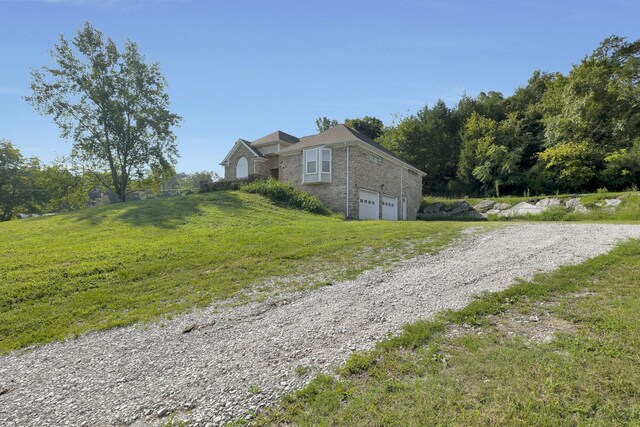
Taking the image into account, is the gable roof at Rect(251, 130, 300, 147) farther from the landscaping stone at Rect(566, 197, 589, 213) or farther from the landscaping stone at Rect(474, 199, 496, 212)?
the landscaping stone at Rect(566, 197, 589, 213)

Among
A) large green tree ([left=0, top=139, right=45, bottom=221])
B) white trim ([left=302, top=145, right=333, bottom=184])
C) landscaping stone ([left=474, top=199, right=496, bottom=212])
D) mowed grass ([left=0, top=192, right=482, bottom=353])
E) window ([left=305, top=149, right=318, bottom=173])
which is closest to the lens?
mowed grass ([left=0, top=192, right=482, bottom=353])

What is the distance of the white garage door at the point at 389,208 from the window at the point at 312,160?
18.2 ft

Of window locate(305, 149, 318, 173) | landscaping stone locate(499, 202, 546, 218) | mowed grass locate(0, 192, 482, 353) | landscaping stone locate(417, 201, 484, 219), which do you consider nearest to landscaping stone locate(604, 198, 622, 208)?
landscaping stone locate(499, 202, 546, 218)

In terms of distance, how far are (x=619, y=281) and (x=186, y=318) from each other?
7.55 m

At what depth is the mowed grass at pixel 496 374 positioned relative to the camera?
2.83m

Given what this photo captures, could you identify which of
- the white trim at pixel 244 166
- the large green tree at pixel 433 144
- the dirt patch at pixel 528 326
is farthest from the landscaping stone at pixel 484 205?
the dirt patch at pixel 528 326

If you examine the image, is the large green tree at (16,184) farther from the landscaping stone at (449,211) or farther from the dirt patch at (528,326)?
the dirt patch at (528,326)

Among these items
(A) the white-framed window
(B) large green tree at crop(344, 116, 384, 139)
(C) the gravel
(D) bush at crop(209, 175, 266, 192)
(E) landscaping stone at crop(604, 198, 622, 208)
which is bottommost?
(C) the gravel

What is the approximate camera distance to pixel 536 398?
2918 millimetres

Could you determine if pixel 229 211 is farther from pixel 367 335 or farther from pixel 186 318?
pixel 367 335

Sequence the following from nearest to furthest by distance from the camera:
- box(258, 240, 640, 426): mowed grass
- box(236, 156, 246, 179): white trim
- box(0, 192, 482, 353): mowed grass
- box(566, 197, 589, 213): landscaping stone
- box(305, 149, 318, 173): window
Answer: box(258, 240, 640, 426): mowed grass → box(0, 192, 482, 353): mowed grass → box(566, 197, 589, 213): landscaping stone → box(305, 149, 318, 173): window → box(236, 156, 246, 179): white trim

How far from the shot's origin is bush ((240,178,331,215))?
64.1 ft

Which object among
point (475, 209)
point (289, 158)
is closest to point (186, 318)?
point (289, 158)

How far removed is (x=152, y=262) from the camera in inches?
353
